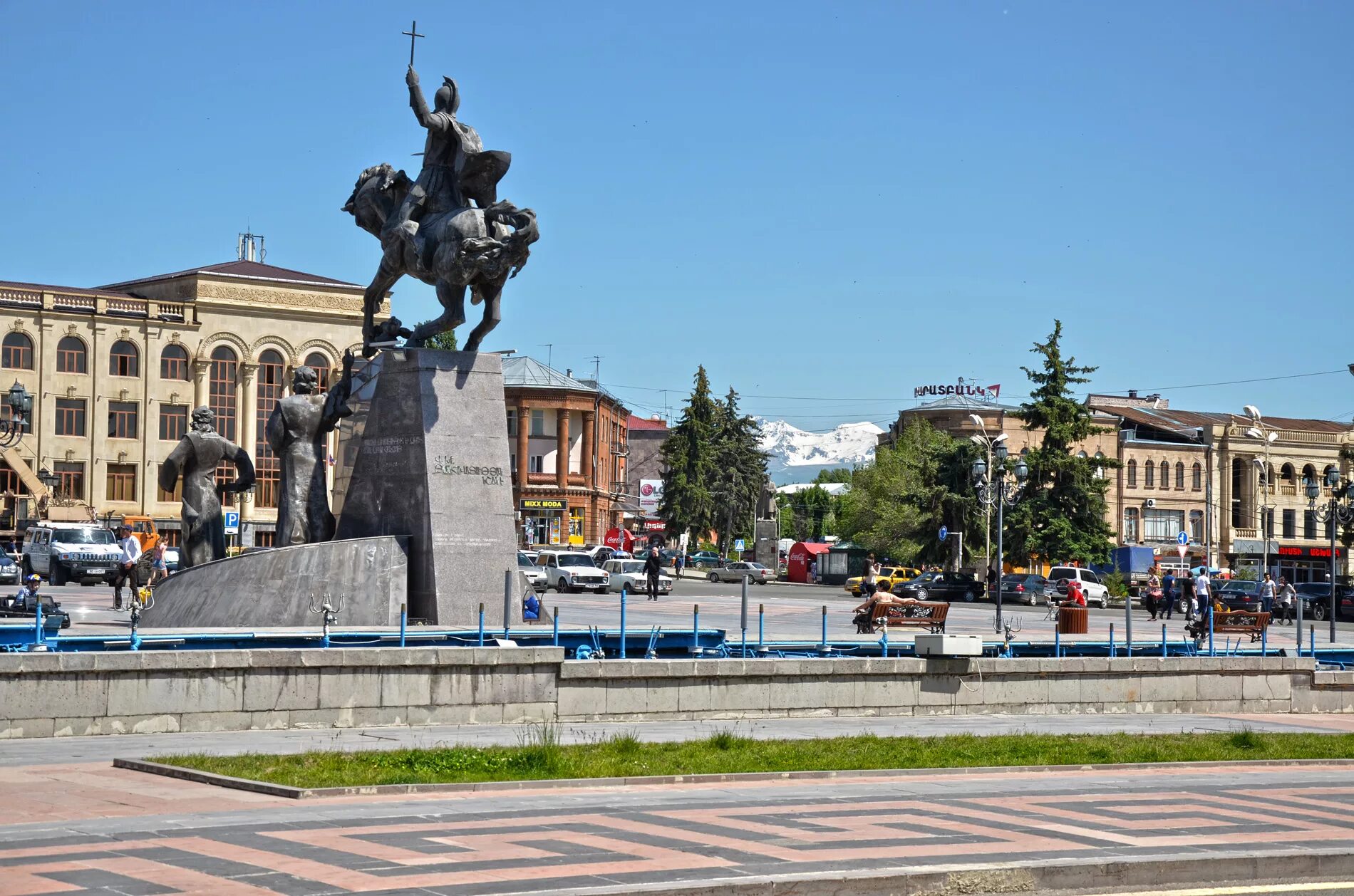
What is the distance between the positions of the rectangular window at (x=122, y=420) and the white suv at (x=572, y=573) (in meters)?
29.2

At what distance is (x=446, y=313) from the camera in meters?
20.9

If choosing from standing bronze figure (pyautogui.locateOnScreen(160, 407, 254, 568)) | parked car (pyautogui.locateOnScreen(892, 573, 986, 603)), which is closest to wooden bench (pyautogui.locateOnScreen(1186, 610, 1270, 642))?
standing bronze figure (pyautogui.locateOnScreen(160, 407, 254, 568))

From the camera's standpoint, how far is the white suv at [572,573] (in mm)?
58281

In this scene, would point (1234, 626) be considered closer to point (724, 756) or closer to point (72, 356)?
point (724, 756)

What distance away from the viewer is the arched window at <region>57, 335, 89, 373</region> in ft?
254

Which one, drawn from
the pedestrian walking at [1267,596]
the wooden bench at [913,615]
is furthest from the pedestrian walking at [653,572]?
the wooden bench at [913,615]

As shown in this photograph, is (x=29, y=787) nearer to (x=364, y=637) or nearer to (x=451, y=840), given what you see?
(x=451, y=840)

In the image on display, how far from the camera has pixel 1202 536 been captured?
3974 inches

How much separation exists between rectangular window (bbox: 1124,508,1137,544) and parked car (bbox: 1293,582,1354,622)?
40331mm

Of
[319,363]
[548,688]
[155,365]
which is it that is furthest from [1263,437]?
[548,688]

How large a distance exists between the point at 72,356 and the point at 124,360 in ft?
7.77

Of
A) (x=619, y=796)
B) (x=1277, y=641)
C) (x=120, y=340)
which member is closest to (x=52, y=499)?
(x=120, y=340)

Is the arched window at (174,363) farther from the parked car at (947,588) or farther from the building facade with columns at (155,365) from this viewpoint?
the parked car at (947,588)

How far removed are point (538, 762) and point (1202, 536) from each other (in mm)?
94175
